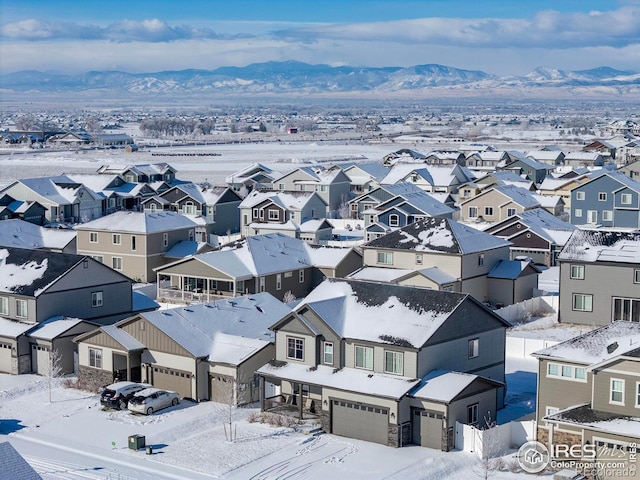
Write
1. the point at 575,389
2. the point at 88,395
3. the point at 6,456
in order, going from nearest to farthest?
the point at 6,456
the point at 575,389
the point at 88,395

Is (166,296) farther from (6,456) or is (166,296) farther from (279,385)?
(6,456)

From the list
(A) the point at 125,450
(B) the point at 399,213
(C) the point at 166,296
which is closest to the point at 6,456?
(A) the point at 125,450

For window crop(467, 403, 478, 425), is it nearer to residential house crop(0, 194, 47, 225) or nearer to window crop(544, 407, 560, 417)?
window crop(544, 407, 560, 417)

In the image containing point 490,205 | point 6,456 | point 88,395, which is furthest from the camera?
point 490,205

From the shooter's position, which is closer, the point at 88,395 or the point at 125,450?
the point at 125,450

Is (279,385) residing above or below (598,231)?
below

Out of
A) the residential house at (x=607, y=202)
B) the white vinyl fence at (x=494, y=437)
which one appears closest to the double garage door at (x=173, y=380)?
the white vinyl fence at (x=494, y=437)
